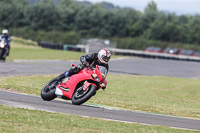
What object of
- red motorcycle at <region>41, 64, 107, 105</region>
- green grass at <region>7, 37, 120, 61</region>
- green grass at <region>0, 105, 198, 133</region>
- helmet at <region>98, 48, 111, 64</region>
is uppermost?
helmet at <region>98, 48, 111, 64</region>

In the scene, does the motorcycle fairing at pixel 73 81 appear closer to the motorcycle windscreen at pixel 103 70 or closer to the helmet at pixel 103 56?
the motorcycle windscreen at pixel 103 70

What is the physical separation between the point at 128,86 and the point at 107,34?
73206mm

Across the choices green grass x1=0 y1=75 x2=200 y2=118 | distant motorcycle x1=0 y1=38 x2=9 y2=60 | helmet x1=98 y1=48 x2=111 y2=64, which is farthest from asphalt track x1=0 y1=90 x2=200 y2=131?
distant motorcycle x1=0 y1=38 x2=9 y2=60

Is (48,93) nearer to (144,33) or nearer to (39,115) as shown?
(39,115)

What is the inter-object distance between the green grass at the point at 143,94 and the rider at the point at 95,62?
276 cm

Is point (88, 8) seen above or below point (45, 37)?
above

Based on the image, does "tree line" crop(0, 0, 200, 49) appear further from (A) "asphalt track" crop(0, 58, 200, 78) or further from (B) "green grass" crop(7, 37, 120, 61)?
(A) "asphalt track" crop(0, 58, 200, 78)

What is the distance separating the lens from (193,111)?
1385 cm

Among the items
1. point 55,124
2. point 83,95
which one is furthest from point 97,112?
point 55,124

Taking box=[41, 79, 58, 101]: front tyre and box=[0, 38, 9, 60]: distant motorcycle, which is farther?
box=[0, 38, 9, 60]: distant motorcycle

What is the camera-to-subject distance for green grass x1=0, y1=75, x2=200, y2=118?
44.4ft

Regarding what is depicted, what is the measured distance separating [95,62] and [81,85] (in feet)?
2.42

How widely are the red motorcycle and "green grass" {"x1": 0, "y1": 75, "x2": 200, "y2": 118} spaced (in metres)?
2.80

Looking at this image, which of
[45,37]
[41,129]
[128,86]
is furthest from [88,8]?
[41,129]
